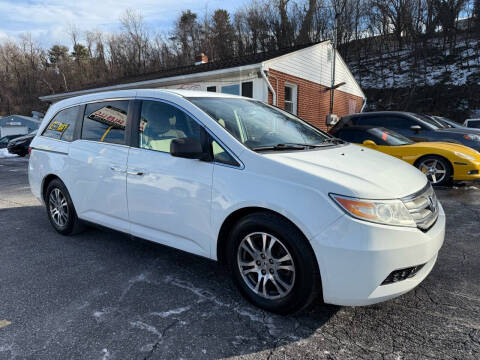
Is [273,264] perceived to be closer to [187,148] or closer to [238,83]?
[187,148]

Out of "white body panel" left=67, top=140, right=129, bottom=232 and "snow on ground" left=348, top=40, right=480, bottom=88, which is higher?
"snow on ground" left=348, top=40, right=480, bottom=88

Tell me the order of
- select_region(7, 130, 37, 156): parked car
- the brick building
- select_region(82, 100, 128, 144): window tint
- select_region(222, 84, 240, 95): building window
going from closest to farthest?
select_region(82, 100, 128, 144): window tint < the brick building < select_region(222, 84, 240, 95): building window < select_region(7, 130, 37, 156): parked car

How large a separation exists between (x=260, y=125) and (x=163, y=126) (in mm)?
919

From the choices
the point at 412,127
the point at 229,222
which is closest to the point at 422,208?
the point at 229,222

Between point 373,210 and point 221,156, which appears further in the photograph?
point 221,156

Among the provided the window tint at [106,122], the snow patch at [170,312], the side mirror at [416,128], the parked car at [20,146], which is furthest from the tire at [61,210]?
the parked car at [20,146]

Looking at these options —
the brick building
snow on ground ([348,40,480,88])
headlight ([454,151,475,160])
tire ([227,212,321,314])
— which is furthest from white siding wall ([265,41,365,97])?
snow on ground ([348,40,480,88])

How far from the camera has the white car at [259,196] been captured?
212 centimetres

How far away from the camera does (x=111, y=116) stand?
11.7ft

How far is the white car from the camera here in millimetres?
2115

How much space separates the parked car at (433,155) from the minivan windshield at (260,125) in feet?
Result: 13.4

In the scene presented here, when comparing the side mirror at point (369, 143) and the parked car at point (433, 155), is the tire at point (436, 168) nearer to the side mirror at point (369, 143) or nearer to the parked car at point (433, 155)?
the parked car at point (433, 155)

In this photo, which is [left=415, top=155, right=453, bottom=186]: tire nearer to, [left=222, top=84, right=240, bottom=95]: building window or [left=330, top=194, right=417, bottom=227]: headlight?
[left=330, top=194, right=417, bottom=227]: headlight

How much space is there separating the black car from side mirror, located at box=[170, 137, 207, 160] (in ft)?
20.9
